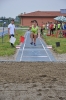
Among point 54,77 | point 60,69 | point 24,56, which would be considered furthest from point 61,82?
point 24,56

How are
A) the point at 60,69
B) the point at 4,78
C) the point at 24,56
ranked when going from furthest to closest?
the point at 24,56, the point at 60,69, the point at 4,78

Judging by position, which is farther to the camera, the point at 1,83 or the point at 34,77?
the point at 34,77

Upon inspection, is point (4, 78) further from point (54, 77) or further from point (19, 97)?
point (19, 97)

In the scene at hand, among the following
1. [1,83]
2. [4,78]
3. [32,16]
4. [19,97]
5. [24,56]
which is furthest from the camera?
[32,16]

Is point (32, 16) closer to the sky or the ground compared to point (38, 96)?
closer to the ground

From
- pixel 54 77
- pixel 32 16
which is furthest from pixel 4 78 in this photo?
pixel 32 16

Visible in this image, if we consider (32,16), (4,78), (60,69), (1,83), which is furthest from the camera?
(32,16)

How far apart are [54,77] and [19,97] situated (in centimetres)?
221

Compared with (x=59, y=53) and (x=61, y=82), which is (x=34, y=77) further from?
(x=59, y=53)

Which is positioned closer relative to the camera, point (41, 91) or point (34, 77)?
point (41, 91)

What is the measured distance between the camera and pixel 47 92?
6.01 metres

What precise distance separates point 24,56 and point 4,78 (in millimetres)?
5175

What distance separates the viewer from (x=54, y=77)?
7.64 m

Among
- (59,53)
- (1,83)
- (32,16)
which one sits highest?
(1,83)
